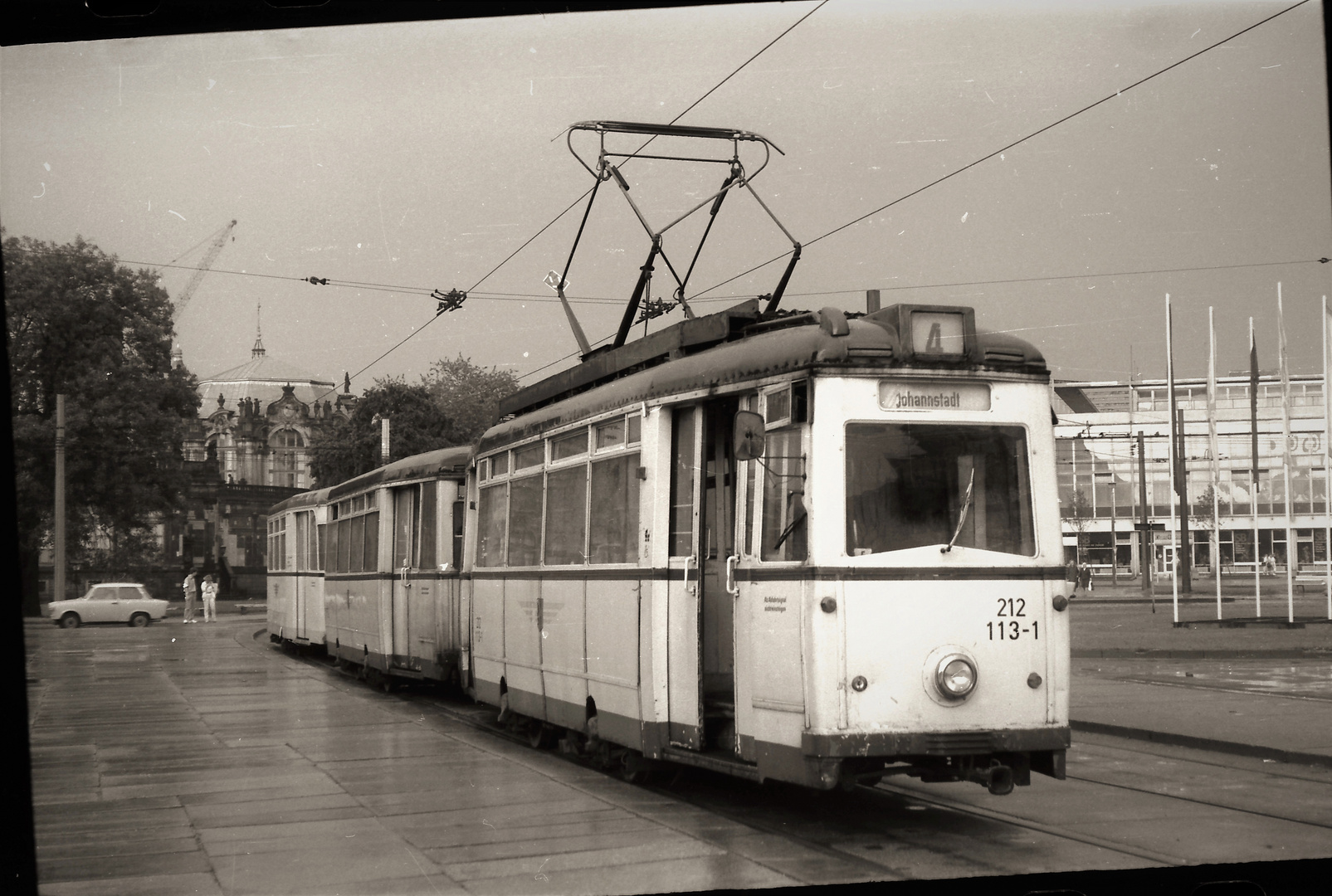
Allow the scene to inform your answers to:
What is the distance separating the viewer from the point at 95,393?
21.9 m

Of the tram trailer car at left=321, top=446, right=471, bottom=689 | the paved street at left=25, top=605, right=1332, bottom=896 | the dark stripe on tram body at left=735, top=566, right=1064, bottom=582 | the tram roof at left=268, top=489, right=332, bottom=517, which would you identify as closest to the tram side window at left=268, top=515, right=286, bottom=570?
the tram roof at left=268, top=489, right=332, bottom=517

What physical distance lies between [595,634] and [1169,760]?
17.1ft

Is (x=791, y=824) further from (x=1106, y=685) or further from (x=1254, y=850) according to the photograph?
(x=1106, y=685)

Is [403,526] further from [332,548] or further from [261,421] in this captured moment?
[261,421]

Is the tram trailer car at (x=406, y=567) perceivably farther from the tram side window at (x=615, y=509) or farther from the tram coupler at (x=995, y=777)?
the tram coupler at (x=995, y=777)

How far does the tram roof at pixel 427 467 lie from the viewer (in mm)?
19359

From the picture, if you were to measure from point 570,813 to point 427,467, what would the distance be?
Answer: 1050 cm

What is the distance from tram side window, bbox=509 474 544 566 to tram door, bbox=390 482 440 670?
5.21 m

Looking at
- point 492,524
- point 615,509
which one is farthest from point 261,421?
point 615,509

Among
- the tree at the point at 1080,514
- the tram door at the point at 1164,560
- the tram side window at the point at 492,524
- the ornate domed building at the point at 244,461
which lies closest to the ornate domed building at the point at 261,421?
the ornate domed building at the point at 244,461

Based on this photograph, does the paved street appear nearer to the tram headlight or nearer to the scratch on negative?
the scratch on negative

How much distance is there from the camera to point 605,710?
37.2 feet

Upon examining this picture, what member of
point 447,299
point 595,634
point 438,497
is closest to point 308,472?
point 447,299

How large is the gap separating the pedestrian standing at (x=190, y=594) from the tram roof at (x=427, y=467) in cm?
2159
